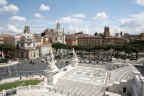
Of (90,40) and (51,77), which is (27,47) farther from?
(51,77)

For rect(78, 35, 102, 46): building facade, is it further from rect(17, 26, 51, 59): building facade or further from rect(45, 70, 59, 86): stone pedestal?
rect(45, 70, 59, 86): stone pedestal

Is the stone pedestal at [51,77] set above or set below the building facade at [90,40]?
below

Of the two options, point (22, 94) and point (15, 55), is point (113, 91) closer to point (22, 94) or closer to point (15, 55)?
point (22, 94)

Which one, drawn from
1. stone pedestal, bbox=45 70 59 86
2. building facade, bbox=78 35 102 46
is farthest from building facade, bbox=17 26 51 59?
stone pedestal, bbox=45 70 59 86

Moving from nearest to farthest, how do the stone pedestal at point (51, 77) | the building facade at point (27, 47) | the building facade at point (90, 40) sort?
the stone pedestal at point (51, 77)
the building facade at point (27, 47)
the building facade at point (90, 40)

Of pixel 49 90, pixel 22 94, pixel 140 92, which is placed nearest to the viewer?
pixel 140 92

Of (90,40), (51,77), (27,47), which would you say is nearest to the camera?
(51,77)

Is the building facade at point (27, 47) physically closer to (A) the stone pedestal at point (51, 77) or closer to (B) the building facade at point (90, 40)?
(B) the building facade at point (90, 40)

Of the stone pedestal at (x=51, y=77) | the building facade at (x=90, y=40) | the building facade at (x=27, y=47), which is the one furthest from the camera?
the building facade at (x=90, y=40)

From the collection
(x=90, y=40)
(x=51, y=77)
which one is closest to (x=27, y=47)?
(x=90, y=40)

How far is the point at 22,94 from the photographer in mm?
22078

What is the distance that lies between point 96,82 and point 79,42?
10200 cm

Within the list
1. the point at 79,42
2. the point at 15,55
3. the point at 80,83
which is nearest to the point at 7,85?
the point at 80,83

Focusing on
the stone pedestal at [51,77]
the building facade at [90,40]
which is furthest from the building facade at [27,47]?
the stone pedestal at [51,77]
